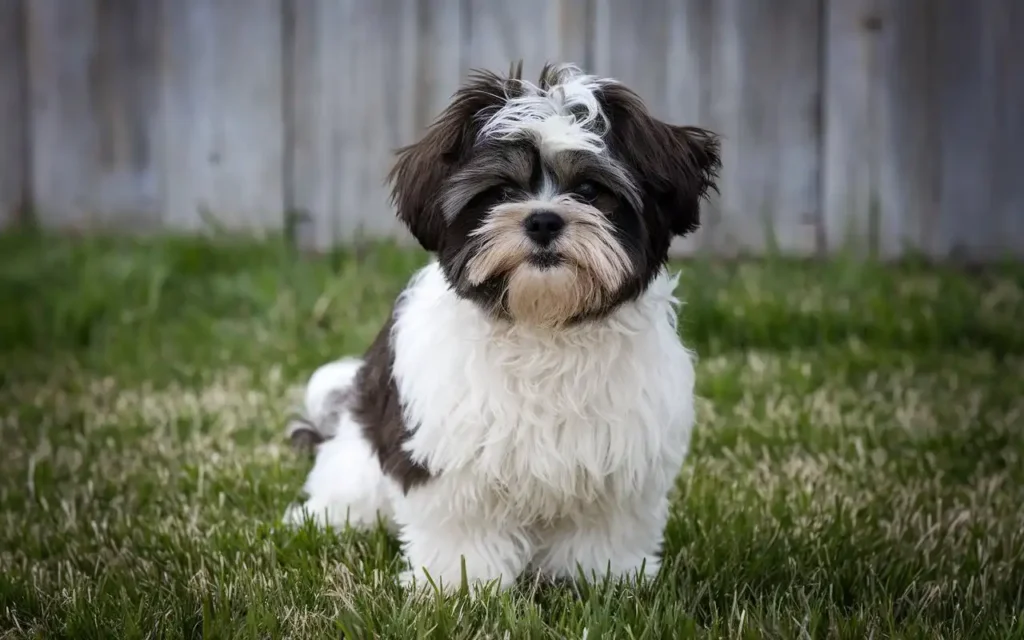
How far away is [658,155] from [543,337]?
551 mm

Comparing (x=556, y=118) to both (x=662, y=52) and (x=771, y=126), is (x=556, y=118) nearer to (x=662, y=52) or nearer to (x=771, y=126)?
(x=662, y=52)

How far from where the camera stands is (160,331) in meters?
6.16

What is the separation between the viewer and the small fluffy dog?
2.81 metres

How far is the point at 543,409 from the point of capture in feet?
9.75

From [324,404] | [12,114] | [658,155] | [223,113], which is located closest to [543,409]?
[658,155]

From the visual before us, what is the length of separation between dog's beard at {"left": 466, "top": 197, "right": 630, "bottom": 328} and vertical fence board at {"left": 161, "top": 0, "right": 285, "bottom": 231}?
15.3ft

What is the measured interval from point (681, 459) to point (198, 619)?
4.29 feet

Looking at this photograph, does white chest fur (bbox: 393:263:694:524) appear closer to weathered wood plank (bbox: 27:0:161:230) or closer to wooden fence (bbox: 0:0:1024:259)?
wooden fence (bbox: 0:0:1024:259)

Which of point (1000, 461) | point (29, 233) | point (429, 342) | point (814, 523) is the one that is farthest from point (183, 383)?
point (1000, 461)

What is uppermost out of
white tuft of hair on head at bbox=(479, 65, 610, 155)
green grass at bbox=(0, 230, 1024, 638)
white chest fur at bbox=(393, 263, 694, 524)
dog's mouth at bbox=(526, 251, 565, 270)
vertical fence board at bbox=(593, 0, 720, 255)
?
vertical fence board at bbox=(593, 0, 720, 255)

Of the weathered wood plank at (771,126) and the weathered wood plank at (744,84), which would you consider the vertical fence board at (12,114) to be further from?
the weathered wood plank at (771,126)

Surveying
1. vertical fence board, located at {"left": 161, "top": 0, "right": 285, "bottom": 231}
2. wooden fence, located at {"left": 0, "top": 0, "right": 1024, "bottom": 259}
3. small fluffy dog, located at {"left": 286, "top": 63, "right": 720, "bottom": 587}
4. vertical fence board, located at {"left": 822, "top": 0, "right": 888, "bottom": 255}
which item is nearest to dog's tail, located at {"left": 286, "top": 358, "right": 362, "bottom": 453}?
small fluffy dog, located at {"left": 286, "top": 63, "right": 720, "bottom": 587}

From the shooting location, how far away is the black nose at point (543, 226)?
8.98 ft

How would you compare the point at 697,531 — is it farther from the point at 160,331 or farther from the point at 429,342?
the point at 160,331
